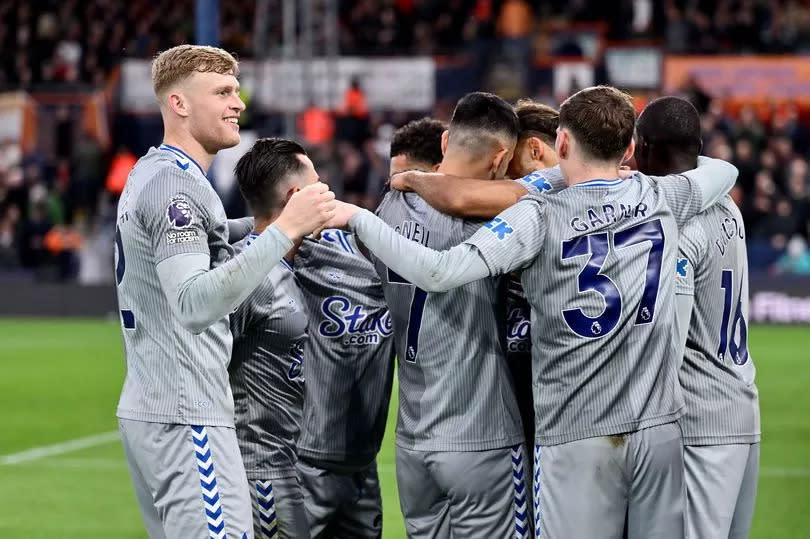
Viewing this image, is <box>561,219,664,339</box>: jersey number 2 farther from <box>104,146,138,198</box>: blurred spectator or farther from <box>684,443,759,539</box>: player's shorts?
<box>104,146,138,198</box>: blurred spectator

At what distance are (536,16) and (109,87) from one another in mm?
9361

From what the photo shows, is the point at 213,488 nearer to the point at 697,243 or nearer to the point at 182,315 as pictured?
the point at 182,315

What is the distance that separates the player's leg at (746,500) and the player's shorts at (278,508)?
66.4 inches

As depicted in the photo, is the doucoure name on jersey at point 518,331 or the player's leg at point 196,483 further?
the doucoure name on jersey at point 518,331

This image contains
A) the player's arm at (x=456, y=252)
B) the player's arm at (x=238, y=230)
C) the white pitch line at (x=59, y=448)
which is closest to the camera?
the player's arm at (x=456, y=252)

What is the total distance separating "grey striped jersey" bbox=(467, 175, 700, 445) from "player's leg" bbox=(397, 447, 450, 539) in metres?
0.55

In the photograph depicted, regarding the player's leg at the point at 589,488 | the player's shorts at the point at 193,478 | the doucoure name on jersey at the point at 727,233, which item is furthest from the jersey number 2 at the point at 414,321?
the doucoure name on jersey at the point at 727,233

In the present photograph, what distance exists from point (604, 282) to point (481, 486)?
89cm

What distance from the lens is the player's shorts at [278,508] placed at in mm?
4879

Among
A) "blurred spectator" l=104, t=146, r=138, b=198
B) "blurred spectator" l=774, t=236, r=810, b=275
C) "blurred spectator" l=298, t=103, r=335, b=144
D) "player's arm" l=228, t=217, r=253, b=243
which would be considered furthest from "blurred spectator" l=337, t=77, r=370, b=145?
"player's arm" l=228, t=217, r=253, b=243

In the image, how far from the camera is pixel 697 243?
4.61 metres

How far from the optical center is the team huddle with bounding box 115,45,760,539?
4129mm

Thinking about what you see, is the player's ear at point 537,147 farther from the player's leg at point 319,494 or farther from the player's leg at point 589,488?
the player's leg at point 319,494

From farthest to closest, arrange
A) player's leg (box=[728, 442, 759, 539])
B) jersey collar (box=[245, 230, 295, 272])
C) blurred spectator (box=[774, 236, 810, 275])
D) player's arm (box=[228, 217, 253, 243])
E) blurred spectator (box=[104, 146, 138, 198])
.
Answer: blurred spectator (box=[104, 146, 138, 198]) < blurred spectator (box=[774, 236, 810, 275]) < player's arm (box=[228, 217, 253, 243]) < jersey collar (box=[245, 230, 295, 272]) < player's leg (box=[728, 442, 759, 539])
